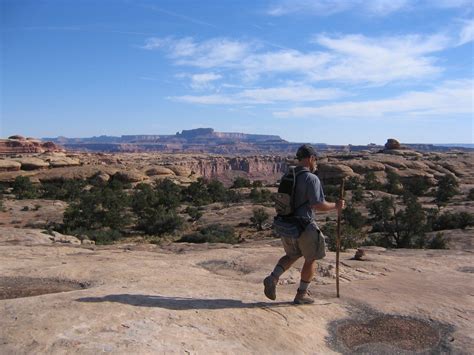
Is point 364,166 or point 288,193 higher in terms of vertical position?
point 288,193

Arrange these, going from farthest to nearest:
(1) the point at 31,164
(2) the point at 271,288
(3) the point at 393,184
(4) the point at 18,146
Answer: (4) the point at 18,146
(1) the point at 31,164
(3) the point at 393,184
(2) the point at 271,288

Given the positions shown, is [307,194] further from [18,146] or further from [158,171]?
[18,146]

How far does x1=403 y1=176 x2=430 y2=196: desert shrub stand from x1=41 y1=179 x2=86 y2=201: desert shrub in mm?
28480

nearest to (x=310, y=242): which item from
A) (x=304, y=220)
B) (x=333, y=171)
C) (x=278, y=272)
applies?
(x=304, y=220)

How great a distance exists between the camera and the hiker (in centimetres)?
537

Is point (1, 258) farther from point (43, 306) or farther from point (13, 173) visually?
point (13, 173)

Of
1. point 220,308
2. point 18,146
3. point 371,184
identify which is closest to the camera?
point 220,308

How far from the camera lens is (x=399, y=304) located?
19.4 ft

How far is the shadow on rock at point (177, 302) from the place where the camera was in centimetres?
521

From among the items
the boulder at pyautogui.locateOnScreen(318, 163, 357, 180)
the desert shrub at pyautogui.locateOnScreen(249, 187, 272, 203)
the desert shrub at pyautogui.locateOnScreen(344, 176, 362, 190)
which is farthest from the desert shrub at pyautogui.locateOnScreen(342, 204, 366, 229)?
the boulder at pyautogui.locateOnScreen(318, 163, 357, 180)

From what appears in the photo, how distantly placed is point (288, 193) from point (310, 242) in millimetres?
651

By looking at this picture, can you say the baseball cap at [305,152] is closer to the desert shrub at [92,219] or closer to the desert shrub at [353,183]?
the desert shrub at [92,219]

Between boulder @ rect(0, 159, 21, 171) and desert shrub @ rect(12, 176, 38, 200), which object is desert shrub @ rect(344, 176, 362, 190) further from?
boulder @ rect(0, 159, 21, 171)

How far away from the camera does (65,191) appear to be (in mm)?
38531
